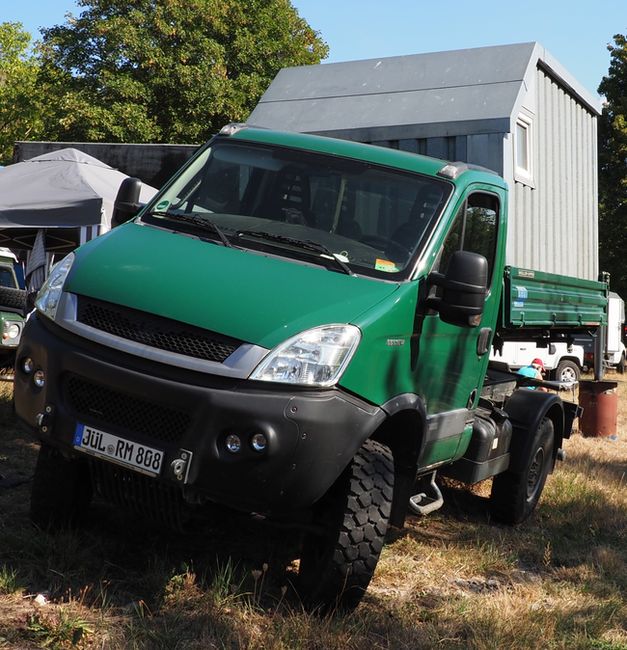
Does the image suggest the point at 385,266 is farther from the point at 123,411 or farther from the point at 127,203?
the point at 127,203

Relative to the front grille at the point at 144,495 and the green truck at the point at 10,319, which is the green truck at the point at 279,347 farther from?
the green truck at the point at 10,319

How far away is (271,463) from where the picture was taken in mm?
3617

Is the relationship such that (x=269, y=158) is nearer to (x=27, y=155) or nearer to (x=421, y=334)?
(x=421, y=334)

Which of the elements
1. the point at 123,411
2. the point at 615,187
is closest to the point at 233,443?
the point at 123,411

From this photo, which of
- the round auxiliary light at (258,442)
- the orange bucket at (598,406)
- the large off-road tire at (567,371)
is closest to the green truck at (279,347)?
the round auxiliary light at (258,442)

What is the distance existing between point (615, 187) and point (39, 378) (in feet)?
96.9

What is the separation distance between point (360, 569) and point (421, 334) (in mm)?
1160

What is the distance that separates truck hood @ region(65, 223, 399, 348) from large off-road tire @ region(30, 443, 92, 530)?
1.02 meters

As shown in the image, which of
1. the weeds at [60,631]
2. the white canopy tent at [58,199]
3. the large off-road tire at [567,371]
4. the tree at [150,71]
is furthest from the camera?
the tree at [150,71]

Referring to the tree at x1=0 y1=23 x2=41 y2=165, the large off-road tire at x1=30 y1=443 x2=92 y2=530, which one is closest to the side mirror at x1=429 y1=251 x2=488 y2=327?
the large off-road tire at x1=30 y1=443 x2=92 y2=530

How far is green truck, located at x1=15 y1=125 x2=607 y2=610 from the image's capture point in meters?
3.67

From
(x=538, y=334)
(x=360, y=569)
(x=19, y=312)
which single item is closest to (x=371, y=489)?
(x=360, y=569)

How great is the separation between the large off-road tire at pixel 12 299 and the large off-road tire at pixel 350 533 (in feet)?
17.8

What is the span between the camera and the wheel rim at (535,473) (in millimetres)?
6518
